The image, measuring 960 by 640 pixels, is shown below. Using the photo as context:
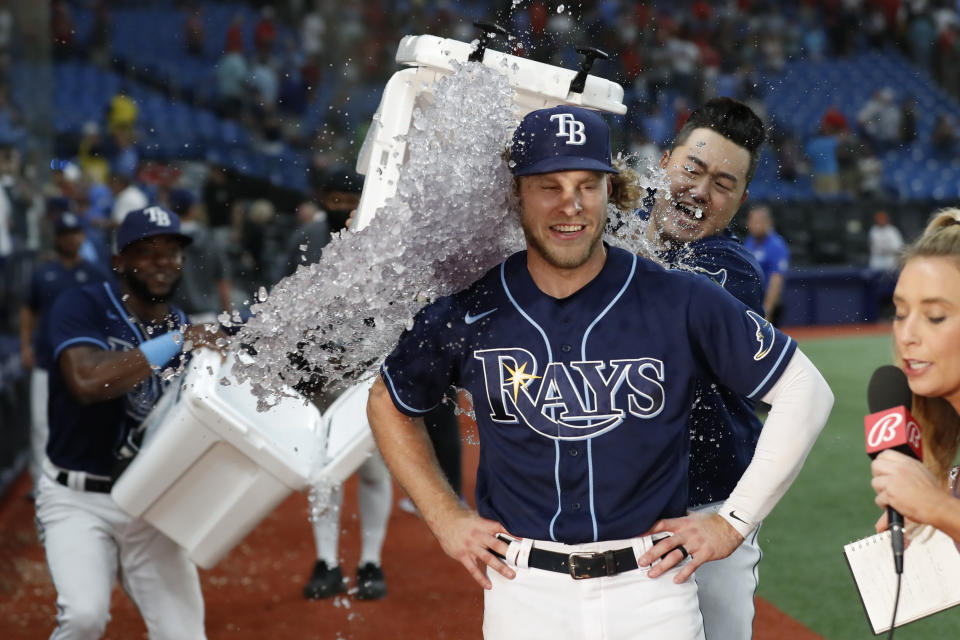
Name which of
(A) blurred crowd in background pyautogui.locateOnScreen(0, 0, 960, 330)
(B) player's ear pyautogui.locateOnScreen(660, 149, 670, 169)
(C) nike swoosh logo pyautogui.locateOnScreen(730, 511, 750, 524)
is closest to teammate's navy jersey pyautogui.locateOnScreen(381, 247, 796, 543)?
(C) nike swoosh logo pyautogui.locateOnScreen(730, 511, 750, 524)

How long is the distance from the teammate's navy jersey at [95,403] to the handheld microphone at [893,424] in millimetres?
2822

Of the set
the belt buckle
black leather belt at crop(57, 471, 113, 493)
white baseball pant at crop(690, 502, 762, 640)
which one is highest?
the belt buckle

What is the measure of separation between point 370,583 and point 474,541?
10.4 ft

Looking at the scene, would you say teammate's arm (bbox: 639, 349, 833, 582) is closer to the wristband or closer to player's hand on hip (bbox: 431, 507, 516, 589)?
player's hand on hip (bbox: 431, 507, 516, 589)

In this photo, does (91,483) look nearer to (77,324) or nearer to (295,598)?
(77,324)

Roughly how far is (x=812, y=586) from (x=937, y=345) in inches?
147

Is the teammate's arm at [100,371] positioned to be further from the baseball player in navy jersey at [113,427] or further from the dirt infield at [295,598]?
the dirt infield at [295,598]

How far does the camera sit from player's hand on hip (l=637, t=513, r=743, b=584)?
8.21ft

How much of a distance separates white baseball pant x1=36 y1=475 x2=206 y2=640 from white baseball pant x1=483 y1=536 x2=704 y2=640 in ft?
6.81

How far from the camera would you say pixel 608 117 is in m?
3.33

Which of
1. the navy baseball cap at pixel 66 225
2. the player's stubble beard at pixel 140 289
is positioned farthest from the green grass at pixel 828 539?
the navy baseball cap at pixel 66 225

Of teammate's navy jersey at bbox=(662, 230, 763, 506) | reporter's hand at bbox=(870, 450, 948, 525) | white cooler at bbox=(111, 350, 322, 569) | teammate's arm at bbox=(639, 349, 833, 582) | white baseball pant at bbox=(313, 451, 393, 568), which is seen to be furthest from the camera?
white baseball pant at bbox=(313, 451, 393, 568)

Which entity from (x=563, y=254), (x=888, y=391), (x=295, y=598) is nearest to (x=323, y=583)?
(x=295, y=598)

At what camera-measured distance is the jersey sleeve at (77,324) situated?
415 cm
